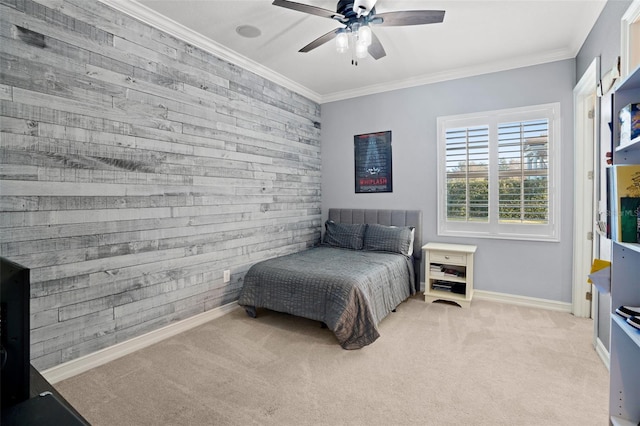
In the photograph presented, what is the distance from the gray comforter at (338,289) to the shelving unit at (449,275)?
26cm

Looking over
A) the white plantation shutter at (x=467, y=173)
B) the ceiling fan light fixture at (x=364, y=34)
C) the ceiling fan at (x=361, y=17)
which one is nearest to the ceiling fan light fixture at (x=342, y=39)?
the ceiling fan at (x=361, y=17)

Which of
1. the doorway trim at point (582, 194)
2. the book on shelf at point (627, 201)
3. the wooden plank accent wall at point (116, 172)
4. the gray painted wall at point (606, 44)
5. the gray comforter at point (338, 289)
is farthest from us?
the doorway trim at point (582, 194)

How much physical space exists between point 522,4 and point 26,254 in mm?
4021

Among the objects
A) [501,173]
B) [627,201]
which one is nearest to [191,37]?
[627,201]

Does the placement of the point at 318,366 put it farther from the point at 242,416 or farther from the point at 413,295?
the point at 413,295

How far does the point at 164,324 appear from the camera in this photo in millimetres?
2852

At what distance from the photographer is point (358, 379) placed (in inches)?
85.7

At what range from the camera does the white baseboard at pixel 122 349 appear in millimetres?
2201

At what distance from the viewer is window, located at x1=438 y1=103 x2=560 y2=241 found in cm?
346

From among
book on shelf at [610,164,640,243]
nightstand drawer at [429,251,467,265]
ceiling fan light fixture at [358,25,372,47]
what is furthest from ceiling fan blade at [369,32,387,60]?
nightstand drawer at [429,251,467,265]

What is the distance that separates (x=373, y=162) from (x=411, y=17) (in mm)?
2365

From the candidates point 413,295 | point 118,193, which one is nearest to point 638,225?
point 413,295

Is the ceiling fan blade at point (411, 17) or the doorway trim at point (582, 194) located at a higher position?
the ceiling fan blade at point (411, 17)

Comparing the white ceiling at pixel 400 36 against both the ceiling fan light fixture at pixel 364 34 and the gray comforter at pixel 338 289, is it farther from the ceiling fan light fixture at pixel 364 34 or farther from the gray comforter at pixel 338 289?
the gray comforter at pixel 338 289
